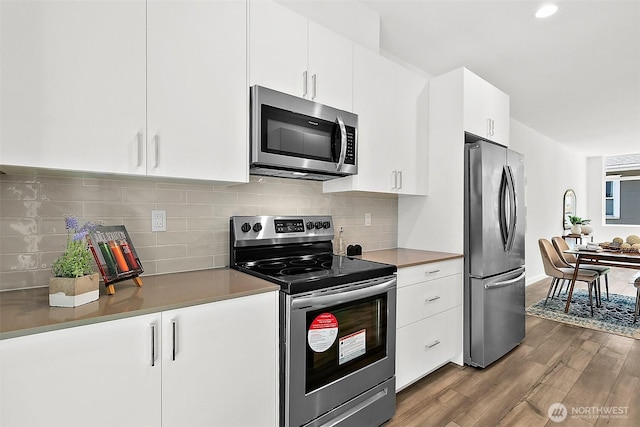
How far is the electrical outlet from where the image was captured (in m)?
1.80

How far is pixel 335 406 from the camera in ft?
5.74

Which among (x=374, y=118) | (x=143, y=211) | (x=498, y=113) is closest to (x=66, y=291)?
(x=143, y=211)

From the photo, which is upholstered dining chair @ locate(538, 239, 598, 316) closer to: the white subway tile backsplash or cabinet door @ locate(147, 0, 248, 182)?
the white subway tile backsplash

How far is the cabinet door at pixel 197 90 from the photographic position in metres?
1.50

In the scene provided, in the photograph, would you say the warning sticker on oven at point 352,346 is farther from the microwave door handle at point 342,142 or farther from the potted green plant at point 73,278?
the potted green plant at point 73,278

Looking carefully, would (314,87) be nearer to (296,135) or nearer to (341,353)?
(296,135)

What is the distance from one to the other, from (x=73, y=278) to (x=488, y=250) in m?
2.70

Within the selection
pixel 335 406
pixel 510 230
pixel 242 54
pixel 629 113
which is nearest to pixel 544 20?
pixel 510 230

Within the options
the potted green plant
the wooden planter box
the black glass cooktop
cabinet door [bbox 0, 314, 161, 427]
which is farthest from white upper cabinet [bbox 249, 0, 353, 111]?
cabinet door [bbox 0, 314, 161, 427]

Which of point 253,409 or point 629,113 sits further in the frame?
point 629,113

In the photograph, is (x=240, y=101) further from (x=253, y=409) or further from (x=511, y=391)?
(x=511, y=391)

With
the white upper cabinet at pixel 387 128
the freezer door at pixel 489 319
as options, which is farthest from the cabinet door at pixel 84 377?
the freezer door at pixel 489 319

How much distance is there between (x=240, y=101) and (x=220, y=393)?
54.3 inches

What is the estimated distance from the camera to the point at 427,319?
2.45 m
